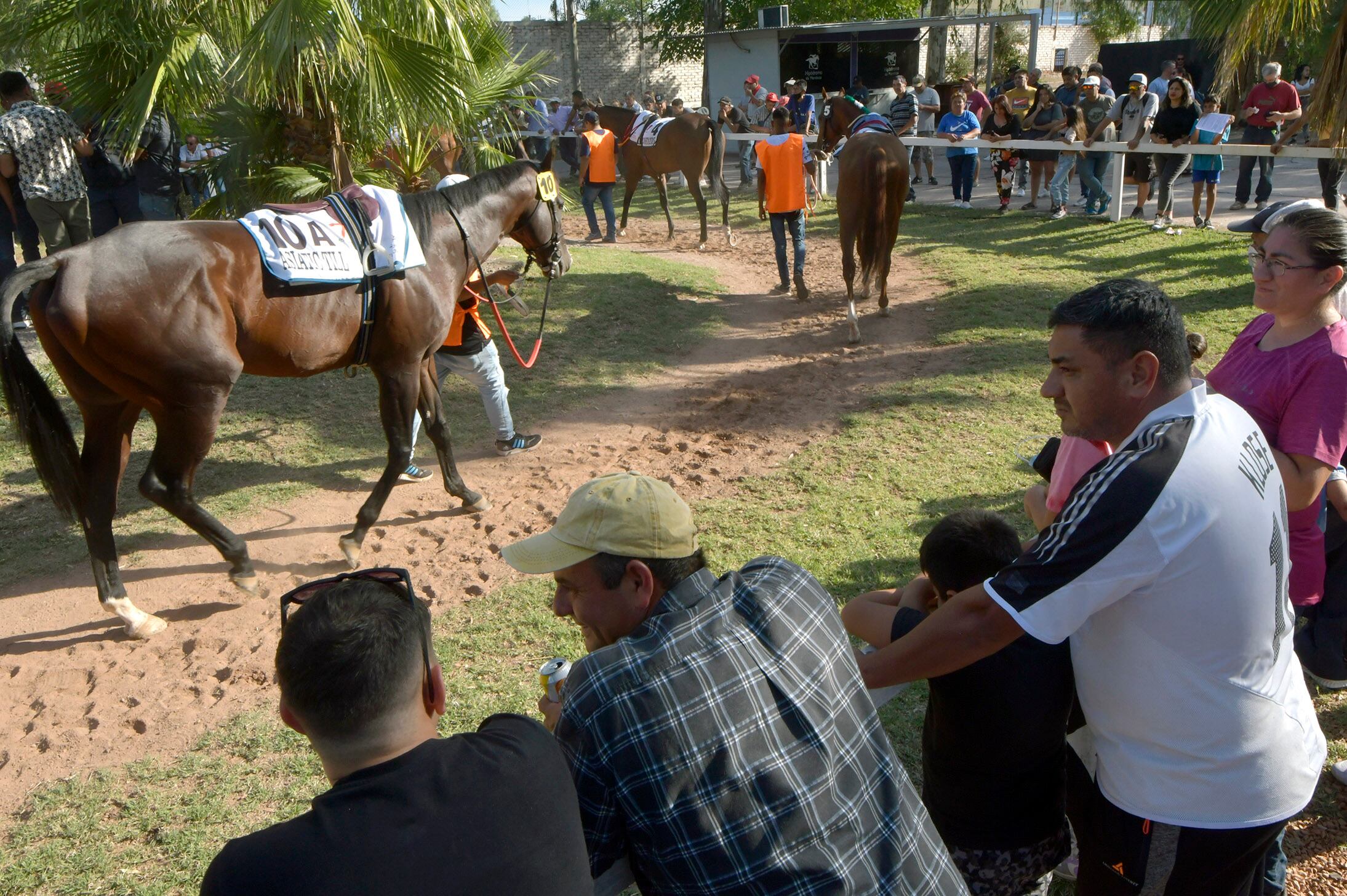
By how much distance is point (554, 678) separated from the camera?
2047 mm

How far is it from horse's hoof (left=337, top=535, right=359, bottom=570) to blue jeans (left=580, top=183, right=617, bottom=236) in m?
9.40

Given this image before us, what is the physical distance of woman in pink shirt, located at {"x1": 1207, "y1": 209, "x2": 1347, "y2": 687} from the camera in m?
2.58

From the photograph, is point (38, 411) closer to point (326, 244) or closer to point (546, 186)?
point (326, 244)

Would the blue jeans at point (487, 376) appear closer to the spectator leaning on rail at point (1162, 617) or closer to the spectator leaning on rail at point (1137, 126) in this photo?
the spectator leaning on rail at point (1162, 617)

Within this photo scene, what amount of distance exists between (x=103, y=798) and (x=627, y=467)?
141 inches

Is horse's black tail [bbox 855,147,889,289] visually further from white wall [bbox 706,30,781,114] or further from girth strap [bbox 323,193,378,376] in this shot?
white wall [bbox 706,30,781,114]

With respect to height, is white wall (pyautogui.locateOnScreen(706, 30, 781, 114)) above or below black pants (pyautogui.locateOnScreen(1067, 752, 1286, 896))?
above

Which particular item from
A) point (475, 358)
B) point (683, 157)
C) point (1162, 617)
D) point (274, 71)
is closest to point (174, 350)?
point (475, 358)

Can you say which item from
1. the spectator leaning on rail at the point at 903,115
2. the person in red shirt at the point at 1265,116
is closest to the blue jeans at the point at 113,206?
the spectator leaning on rail at the point at 903,115

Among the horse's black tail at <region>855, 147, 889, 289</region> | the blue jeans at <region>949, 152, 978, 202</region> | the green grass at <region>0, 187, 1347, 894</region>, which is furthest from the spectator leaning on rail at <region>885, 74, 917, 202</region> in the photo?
the horse's black tail at <region>855, 147, 889, 289</region>

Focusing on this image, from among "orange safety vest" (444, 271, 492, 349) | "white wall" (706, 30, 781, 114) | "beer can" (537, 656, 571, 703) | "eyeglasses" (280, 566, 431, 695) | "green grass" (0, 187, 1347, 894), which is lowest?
"green grass" (0, 187, 1347, 894)

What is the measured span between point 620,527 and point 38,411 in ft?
11.7

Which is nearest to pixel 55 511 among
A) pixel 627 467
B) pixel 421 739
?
pixel 627 467

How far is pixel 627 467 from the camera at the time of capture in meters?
6.28
